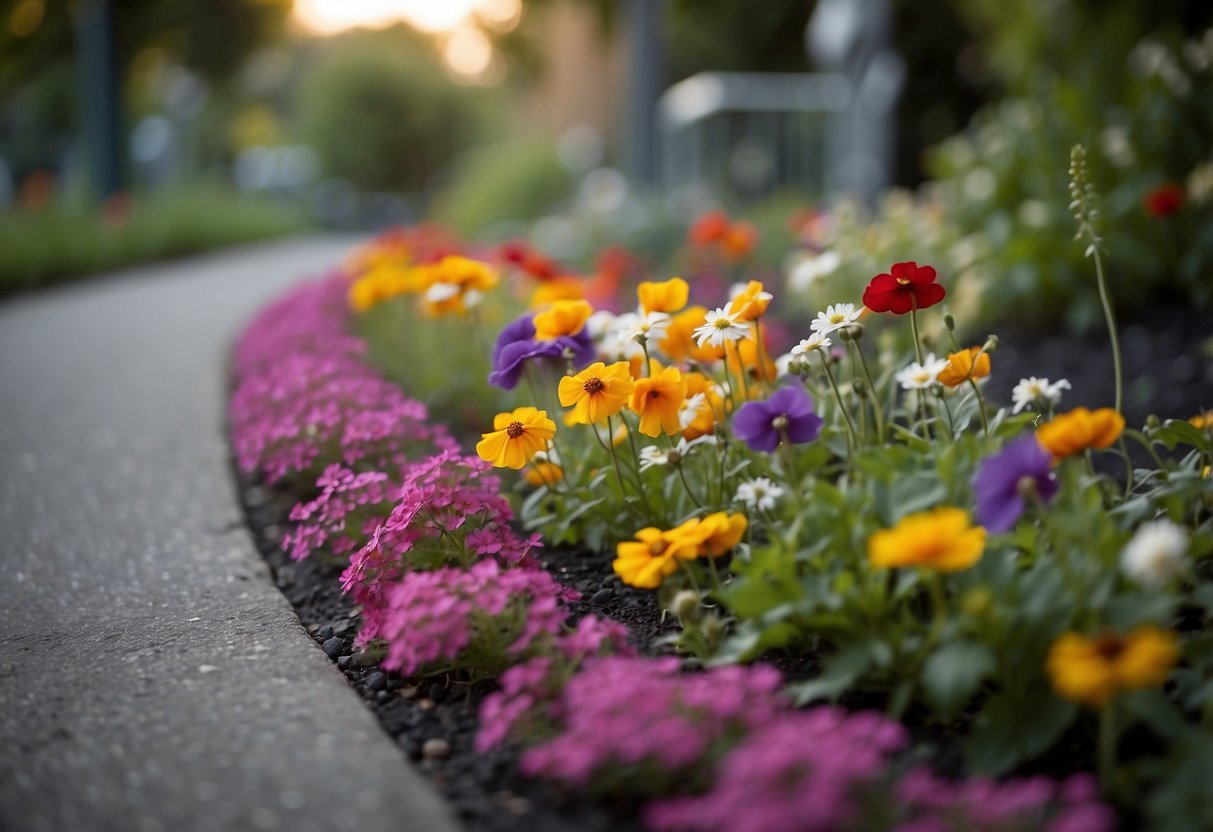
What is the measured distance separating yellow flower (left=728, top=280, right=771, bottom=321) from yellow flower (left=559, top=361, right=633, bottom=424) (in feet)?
0.72

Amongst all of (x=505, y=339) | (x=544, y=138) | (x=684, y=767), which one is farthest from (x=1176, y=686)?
(x=544, y=138)

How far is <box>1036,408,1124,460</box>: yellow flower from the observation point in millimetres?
1409

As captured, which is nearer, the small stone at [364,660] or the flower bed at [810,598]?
the flower bed at [810,598]

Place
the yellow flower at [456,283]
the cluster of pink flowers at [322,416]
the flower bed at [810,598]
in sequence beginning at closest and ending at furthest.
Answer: the flower bed at [810,598]
the cluster of pink flowers at [322,416]
the yellow flower at [456,283]

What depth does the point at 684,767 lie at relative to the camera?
4.61 feet

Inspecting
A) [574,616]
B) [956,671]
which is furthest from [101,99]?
[956,671]

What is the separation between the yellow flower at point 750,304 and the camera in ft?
6.35

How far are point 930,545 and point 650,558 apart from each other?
50 centimetres

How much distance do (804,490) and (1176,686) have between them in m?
0.64

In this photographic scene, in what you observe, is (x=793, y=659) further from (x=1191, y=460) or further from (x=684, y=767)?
(x=1191, y=460)

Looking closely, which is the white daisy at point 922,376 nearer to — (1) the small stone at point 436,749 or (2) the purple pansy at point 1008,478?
(2) the purple pansy at point 1008,478

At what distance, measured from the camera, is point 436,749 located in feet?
5.16

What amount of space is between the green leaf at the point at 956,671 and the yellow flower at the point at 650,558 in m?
0.41

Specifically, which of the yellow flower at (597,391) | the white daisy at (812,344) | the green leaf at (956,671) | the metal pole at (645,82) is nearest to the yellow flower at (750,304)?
the white daisy at (812,344)
